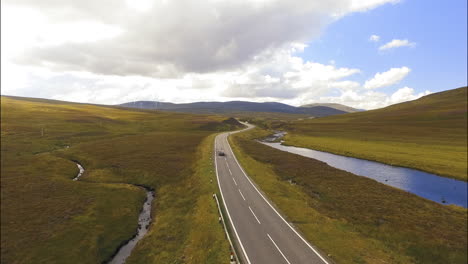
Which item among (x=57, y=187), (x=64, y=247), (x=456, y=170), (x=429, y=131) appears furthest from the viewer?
(x=429, y=131)

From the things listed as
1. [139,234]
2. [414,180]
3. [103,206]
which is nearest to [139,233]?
[139,234]

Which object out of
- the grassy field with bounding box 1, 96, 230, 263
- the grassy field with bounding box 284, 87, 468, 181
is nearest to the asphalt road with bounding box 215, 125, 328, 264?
the grassy field with bounding box 1, 96, 230, 263

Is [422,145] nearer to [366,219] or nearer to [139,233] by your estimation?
[366,219]

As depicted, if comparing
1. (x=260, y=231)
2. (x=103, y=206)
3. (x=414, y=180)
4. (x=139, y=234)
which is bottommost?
(x=139, y=234)

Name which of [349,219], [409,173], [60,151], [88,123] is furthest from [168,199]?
[88,123]

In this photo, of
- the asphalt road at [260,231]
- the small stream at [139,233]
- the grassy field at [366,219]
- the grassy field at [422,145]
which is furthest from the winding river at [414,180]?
the small stream at [139,233]

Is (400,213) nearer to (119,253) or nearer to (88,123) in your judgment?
(119,253)

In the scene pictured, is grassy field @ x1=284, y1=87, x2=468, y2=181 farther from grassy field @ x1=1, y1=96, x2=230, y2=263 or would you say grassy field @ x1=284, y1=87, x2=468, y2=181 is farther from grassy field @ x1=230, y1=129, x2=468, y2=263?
grassy field @ x1=1, y1=96, x2=230, y2=263
